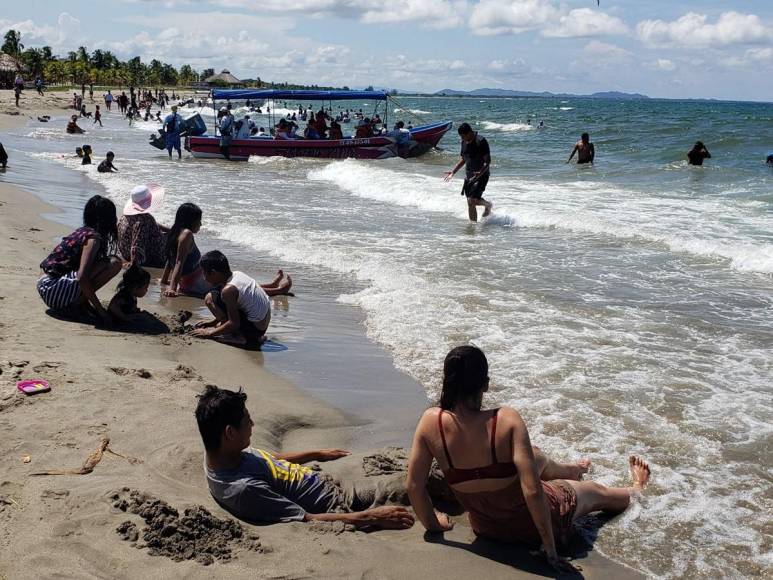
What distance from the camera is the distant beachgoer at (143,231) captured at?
8.20 m

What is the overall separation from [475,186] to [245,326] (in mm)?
7821

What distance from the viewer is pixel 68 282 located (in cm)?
646

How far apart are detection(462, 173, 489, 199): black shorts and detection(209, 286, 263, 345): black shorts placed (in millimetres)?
7701

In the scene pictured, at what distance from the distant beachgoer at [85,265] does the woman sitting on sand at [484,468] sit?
3.81 m

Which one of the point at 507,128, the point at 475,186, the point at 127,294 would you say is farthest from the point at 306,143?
the point at 507,128

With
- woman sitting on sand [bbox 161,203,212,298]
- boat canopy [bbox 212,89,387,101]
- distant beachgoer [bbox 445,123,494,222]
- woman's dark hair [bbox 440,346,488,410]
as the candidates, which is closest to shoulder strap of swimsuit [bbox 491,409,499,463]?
woman's dark hair [bbox 440,346,488,410]

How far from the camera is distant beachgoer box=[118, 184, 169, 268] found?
26.9 ft

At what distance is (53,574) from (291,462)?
146 centimetres

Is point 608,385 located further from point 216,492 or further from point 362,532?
point 216,492

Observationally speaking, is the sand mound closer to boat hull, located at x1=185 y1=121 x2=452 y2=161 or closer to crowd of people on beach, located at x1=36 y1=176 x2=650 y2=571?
crowd of people on beach, located at x1=36 y1=176 x2=650 y2=571

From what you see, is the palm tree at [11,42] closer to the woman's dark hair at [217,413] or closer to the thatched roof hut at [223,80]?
the thatched roof hut at [223,80]

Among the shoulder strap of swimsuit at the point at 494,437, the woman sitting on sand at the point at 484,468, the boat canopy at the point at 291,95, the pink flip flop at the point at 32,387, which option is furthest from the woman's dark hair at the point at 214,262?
the boat canopy at the point at 291,95

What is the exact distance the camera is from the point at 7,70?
6125 centimetres

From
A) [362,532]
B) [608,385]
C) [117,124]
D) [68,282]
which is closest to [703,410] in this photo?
[608,385]
